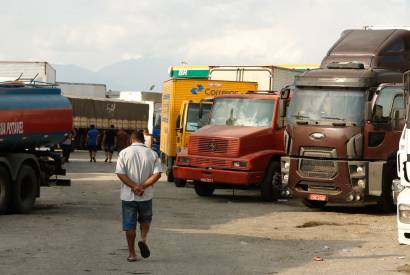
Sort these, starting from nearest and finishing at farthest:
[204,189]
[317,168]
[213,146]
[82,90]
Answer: [317,168] → [213,146] → [204,189] → [82,90]

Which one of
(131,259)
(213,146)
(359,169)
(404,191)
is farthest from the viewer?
(213,146)

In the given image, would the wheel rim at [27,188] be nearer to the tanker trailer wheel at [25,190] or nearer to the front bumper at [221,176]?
the tanker trailer wheel at [25,190]

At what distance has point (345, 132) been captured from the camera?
65.0 feet

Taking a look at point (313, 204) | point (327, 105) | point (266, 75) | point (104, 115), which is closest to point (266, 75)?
point (266, 75)

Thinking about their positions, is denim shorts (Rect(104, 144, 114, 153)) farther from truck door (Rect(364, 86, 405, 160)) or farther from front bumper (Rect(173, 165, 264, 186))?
truck door (Rect(364, 86, 405, 160))

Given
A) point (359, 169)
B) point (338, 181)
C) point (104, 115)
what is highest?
point (359, 169)

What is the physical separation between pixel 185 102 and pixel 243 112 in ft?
14.5

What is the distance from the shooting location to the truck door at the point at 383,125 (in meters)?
19.7

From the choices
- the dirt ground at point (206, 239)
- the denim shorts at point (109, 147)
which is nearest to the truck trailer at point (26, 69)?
the denim shorts at point (109, 147)

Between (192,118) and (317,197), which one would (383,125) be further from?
(192,118)

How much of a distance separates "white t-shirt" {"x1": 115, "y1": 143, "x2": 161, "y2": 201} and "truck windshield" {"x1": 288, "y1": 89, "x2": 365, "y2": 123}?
7.77 metres

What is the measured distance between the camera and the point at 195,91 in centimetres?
2881

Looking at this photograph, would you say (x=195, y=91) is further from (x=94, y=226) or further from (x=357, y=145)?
(x=94, y=226)

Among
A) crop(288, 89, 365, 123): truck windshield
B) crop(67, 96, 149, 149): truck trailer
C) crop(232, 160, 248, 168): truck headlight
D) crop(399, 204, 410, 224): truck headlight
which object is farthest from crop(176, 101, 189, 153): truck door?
crop(67, 96, 149, 149): truck trailer
